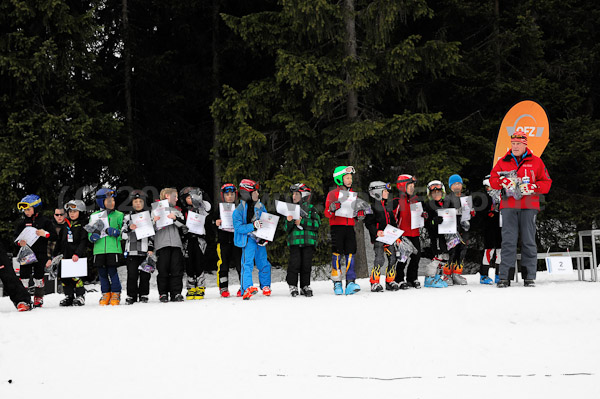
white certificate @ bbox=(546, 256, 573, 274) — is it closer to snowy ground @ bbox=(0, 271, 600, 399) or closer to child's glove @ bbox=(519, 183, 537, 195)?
child's glove @ bbox=(519, 183, 537, 195)

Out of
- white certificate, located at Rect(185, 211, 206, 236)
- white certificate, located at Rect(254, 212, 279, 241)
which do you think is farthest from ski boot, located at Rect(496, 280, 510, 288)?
white certificate, located at Rect(185, 211, 206, 236)

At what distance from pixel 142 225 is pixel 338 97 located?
695 cm

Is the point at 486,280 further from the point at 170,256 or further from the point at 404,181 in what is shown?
the point at 170,256

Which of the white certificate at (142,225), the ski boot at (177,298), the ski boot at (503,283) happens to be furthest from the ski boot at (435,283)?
the white certificate at (142,225)

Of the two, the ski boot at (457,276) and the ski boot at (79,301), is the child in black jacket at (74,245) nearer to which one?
Answer: the ski boot at (79,301)

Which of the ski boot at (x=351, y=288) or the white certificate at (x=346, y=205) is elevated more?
the white certificate at (x=346, y=205)

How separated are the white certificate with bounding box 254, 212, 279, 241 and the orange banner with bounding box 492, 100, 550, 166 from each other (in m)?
5.39

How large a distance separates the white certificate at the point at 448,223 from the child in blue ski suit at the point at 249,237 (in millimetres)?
3066

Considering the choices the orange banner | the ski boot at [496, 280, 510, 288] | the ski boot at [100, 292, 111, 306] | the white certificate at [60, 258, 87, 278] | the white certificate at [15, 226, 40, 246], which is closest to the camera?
the ski boot at [496, 280, 510, 288]

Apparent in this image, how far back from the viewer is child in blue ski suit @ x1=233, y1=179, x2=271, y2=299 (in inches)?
368

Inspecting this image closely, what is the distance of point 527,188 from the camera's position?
29.4ft

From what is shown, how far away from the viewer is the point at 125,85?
19.0 metres

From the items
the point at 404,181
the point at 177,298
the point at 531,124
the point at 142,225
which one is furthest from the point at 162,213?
the point at 531,124

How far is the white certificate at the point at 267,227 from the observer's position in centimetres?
933
